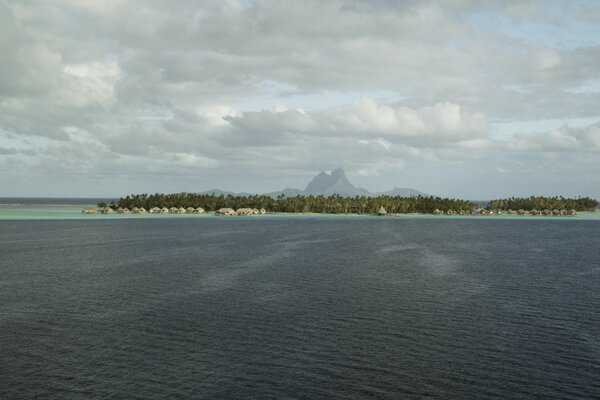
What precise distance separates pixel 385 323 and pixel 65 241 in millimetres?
111275

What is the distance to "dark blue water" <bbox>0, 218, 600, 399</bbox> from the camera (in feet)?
124

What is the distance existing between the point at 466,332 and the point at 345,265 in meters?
47.3

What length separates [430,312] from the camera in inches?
2303

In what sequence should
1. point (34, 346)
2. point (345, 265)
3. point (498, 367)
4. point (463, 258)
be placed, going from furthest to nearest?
point (463, 258)
point (345, 265)
point (34, 346)
point (498, 367)

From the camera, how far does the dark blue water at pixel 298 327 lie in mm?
37938

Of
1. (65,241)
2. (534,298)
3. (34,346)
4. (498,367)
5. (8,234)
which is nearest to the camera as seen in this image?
(498,367)

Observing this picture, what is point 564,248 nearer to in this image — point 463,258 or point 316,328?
point 463,258

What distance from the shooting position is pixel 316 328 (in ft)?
171

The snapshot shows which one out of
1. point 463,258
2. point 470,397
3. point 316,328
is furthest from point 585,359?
point 463,258

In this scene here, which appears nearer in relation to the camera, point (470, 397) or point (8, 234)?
point (470, 397)

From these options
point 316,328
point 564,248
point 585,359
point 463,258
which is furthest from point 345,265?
point 564,248

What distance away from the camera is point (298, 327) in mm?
52469

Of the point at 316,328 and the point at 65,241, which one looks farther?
the point at 65,241

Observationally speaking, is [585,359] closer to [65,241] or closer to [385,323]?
[385,323]
